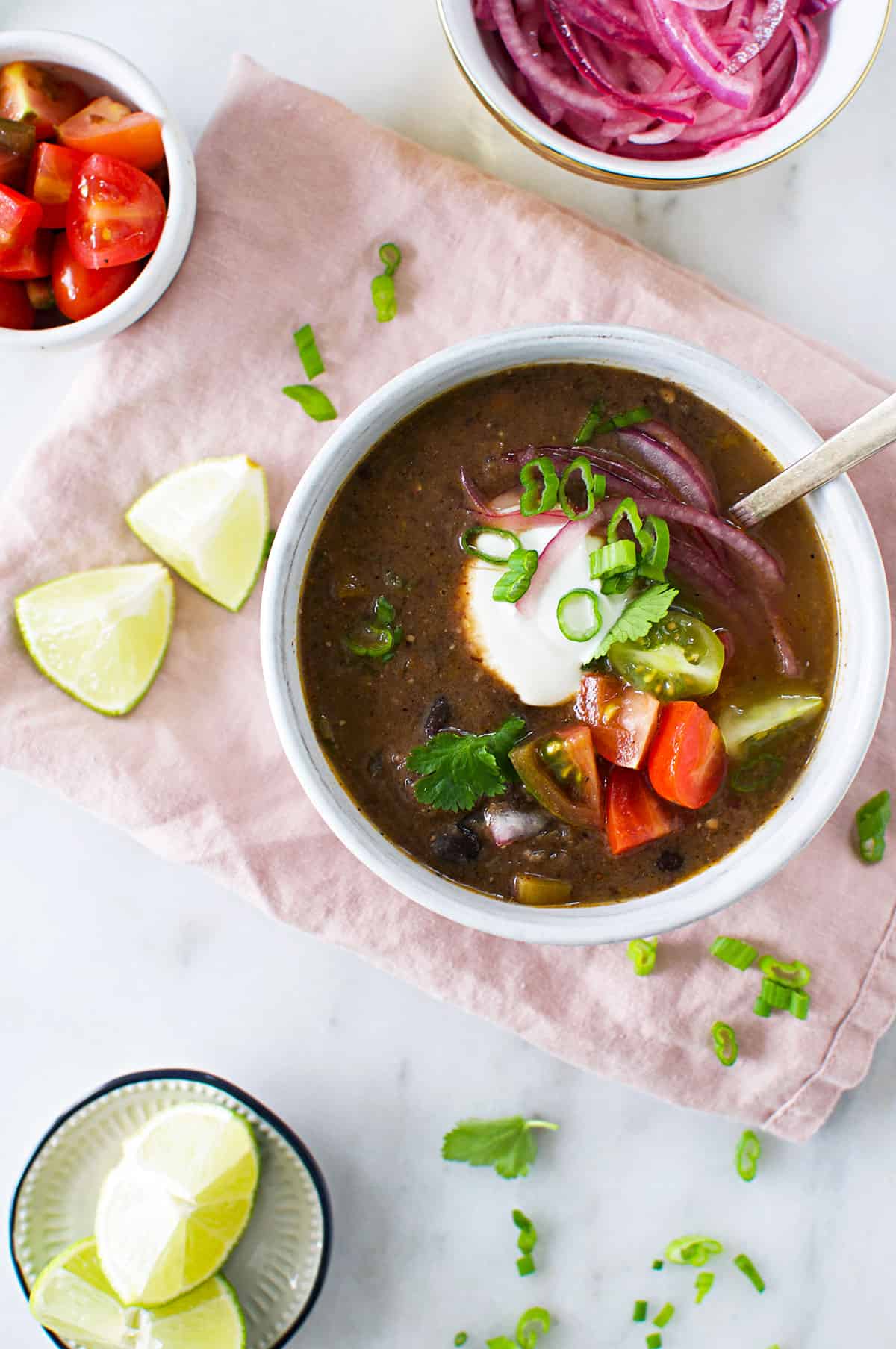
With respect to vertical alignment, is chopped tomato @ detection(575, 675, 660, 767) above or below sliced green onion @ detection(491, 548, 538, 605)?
below

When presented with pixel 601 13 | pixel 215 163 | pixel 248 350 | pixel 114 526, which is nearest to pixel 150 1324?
pixel 114 526

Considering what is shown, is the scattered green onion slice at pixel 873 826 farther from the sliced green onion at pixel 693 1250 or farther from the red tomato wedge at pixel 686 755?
the sliced green onion at pixel 693 1250

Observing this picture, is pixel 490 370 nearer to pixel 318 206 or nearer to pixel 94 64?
pixel 318 206

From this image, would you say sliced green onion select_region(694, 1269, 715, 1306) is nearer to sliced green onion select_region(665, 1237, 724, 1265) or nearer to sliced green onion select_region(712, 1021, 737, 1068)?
sliced green onion select_region(665, 1237, 724, 1265)

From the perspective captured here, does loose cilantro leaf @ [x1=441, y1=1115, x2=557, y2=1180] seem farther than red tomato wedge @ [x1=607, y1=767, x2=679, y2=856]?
Yes

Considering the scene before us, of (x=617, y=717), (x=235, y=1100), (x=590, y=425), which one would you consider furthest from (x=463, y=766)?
(x=235, y=1100)

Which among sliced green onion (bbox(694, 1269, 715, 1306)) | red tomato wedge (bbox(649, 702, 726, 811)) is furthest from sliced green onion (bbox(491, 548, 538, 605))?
sliced green onion (bbox(694, 1269, 715, 1306))

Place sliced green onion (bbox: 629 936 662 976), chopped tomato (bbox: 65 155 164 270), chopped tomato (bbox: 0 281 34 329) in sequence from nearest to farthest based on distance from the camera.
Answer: chopped tomato (bbox: 65 155 164 270)
chopped tomato (bbox: 0 281 34 329)
sliced green onion (bbox: 629 936 662 976)
